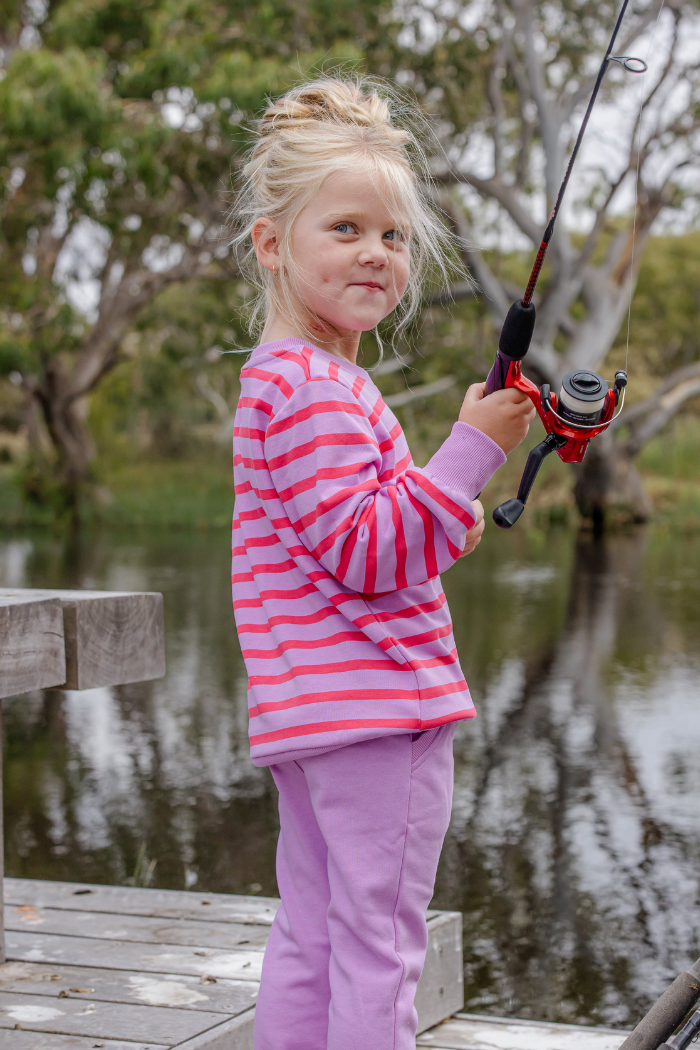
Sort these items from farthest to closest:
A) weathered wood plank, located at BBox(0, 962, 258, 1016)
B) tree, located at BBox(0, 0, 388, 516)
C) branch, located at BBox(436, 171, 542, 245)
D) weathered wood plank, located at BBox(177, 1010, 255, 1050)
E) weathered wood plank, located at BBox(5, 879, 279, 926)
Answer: branch, located at BBox(436, 171, 542, 245) < tree, located at BBox(0, 0, 388, 516) < weathered wood plank, located at BBox(5, 879, 279, 926) < weathered wood plank, located at BBox(0, 962, 258, 1016) < weathered wood plank, located at BBox(177, 1010, 255, 1050)

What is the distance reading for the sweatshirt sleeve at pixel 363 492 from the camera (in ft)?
4.52

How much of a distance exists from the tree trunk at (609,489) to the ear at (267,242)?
16.1 metres

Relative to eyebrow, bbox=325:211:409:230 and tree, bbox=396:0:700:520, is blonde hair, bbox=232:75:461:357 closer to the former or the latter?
eyebrow, bbox=325:211:409:230

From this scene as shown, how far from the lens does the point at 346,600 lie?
143cm

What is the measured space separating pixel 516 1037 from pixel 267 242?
4.49 ft

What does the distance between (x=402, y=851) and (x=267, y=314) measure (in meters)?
0.72

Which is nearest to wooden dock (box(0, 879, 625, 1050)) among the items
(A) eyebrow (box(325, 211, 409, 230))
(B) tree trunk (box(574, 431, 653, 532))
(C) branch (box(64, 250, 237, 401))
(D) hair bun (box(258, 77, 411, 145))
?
(A) eyebrow (box(325, 211, 409, 230))

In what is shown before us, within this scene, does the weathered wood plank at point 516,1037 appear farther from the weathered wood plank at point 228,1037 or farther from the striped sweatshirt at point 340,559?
the striped sweatshirt at point 340,559

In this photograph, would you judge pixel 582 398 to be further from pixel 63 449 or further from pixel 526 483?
pixel 63 449

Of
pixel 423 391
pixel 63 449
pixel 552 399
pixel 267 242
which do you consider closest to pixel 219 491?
pixel 63 449

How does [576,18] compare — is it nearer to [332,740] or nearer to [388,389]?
[388,389]

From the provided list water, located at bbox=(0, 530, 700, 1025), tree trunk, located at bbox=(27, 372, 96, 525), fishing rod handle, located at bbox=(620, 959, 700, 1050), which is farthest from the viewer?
tree trunk, located at bbox=(27, 372, 96, 525)

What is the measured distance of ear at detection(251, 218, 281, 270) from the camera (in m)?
1.61

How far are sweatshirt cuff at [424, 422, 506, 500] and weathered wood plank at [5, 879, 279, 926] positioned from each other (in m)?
1.29
